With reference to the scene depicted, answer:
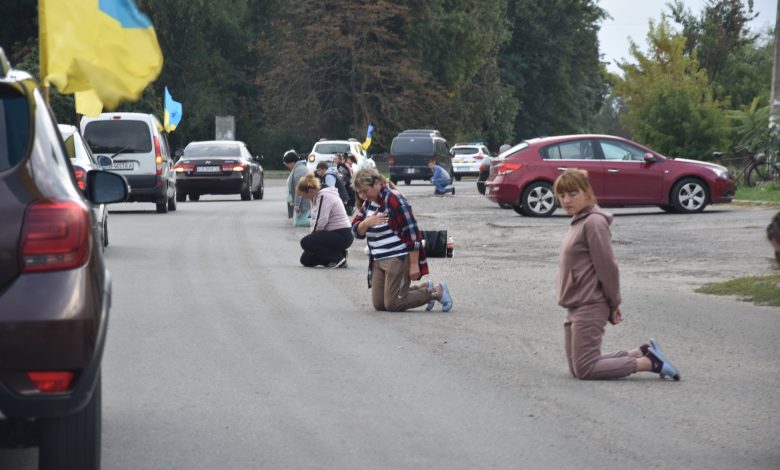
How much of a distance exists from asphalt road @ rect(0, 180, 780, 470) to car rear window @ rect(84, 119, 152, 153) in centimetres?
1084

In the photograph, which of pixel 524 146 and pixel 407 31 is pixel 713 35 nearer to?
pixel 407 31

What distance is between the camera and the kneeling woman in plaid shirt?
13008 mm

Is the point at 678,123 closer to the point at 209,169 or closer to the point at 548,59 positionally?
the point at 209,169

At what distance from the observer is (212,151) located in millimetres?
36438

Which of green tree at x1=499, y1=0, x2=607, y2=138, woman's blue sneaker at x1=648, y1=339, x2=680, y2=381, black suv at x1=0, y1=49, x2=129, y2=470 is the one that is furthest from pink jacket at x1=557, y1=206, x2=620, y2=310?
green tree at x1=499, y1=0, x2=607, y2=138

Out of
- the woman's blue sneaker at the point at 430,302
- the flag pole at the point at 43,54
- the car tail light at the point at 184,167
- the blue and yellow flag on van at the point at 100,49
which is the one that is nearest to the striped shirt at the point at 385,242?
the woman's blue sneaker at the point at 430,302

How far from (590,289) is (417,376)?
1.15 meters

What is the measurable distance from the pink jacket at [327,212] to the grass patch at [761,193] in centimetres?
1518

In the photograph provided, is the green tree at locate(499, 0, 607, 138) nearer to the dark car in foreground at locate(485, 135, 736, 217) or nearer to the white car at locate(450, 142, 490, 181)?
the white car at locate(450, 142, 490, 181)

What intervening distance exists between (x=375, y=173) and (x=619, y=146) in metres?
15.3

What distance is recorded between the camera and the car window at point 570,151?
91.8 ft

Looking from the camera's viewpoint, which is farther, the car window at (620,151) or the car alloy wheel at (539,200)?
the car alloy wheel at (539,200)

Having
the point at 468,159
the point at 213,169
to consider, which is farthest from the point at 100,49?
the point at 468,159

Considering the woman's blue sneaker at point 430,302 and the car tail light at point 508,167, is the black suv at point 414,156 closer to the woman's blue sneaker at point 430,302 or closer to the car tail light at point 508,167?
the car tail light at point 508,167
